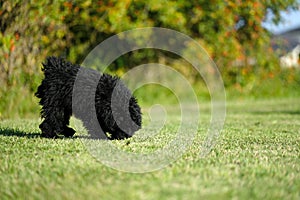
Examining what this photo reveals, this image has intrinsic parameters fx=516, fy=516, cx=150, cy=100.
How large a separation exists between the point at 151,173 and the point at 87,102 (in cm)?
171

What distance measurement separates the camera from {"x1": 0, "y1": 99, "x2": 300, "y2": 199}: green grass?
299cm

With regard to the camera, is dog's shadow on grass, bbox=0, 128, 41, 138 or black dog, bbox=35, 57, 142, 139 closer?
black dog, bbox=35, 57, 142, 139

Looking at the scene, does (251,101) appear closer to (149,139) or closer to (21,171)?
(149,139)

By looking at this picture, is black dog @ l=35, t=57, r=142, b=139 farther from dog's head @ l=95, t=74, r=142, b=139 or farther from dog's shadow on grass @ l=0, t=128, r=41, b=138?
dog's shadow on grass @ l=0, t=128, r=41, b=138

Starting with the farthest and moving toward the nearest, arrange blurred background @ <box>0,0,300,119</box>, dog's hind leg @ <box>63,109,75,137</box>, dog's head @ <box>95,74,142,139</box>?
1. blurred background @ <box>0,0,300,119</box>
2. dog's hind leg @ <box>63,109,75,137</box>
3. dog's head @ <box>95,74,142,139</box>

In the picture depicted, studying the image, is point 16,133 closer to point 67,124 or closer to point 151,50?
point 67,124

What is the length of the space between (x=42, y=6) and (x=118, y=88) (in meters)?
4.12

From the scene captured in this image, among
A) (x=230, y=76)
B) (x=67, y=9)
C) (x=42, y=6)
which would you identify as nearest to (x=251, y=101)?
(x=230, y=76)

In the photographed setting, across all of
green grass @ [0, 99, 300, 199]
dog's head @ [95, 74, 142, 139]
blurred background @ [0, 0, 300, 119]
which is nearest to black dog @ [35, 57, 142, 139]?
dog's head @ [95, 74, 142, 139]

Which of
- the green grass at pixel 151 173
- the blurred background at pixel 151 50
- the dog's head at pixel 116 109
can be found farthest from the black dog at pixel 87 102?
the blurred background at pixel 151 50

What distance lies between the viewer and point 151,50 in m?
13.8

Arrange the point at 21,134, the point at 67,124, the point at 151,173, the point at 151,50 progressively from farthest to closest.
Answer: the point at 151,50 → the point at 21,134 → the point at 67,124 → the point at 151,173

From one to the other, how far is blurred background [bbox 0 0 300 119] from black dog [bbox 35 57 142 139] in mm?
3067

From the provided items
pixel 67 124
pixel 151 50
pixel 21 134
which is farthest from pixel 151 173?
pixel 151 50
